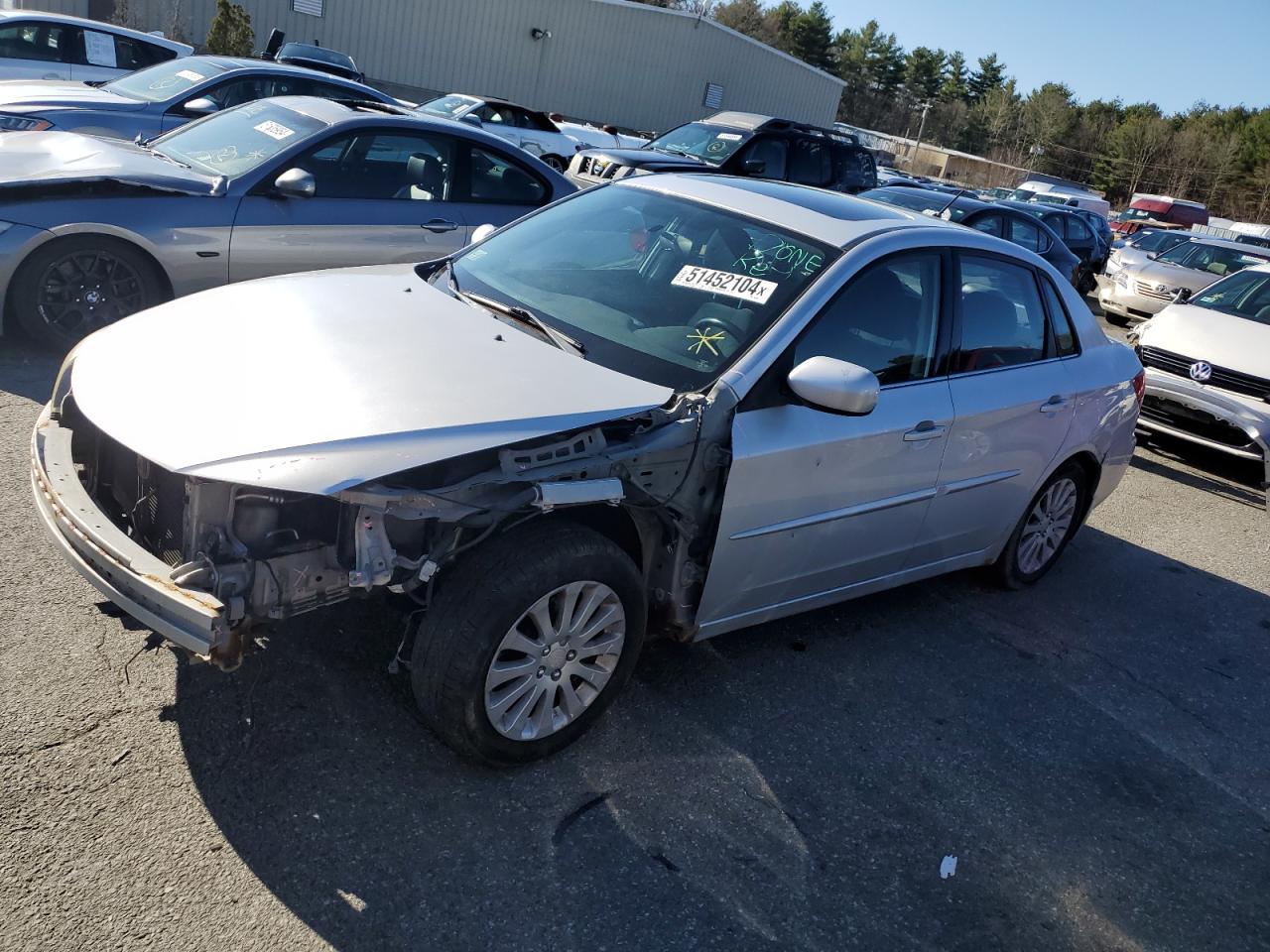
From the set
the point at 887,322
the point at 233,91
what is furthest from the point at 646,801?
the point at 233,91

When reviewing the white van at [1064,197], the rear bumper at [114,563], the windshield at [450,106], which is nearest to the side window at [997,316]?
the rear bumper at [114,563]

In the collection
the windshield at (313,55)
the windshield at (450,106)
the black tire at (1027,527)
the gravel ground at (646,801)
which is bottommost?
the gravel ground at (646,801)

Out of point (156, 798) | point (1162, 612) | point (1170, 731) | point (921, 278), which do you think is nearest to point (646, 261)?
point (921, 278)

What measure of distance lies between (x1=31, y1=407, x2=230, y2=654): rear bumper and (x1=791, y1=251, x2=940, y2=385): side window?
6.77 feet

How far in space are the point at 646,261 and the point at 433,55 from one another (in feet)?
97.7

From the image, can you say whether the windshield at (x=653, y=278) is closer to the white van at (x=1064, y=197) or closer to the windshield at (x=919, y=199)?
the windshield at (x=919, y=199)

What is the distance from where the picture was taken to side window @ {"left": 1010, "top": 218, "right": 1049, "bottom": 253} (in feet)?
46.2

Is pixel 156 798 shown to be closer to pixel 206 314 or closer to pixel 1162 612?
pixel 206 314

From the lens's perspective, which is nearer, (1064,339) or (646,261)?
(646,261)

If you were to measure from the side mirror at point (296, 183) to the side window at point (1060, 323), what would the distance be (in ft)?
13.8

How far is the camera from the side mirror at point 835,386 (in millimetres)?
3402

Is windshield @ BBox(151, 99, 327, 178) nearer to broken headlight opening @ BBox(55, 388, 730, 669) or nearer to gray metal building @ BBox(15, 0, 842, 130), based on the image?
broken headlight opening @ BBox(55, 388, 730, 669)

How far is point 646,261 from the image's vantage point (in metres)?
4.10

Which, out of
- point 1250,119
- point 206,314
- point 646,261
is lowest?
point 206,314
